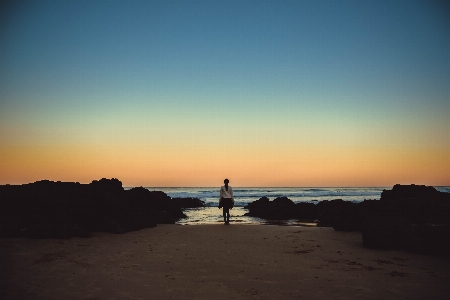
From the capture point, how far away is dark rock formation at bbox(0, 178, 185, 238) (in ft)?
29.6

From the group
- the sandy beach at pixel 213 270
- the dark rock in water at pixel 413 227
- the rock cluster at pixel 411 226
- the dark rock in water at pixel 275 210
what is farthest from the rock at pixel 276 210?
the sandy beach at pixel 213 270

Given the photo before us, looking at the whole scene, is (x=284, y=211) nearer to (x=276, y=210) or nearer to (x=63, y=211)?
(x=276, y=210)

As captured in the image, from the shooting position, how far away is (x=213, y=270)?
572 cm

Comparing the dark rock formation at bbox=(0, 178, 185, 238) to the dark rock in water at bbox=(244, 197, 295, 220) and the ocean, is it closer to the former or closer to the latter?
the ocean

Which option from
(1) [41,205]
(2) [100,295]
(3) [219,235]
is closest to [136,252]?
(2) [100,295]

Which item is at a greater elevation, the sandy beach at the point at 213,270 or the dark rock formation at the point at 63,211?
the dark rock formation at the point at 63,211

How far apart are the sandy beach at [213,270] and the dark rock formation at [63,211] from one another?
751 mm

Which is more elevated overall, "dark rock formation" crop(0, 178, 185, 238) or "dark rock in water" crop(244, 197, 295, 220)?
"dark rock formation" crop(0, 178, 185, 238)

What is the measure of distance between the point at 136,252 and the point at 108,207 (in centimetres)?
519

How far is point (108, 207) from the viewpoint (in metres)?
11.9

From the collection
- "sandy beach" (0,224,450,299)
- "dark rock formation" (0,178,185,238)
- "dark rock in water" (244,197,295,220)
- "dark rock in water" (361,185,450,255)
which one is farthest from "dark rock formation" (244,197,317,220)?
"sandy beach" (0,224,450,299)

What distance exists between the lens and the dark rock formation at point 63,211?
9.03 metres

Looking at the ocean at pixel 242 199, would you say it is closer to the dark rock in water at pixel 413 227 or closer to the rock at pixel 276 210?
the rock at pixel 276 210

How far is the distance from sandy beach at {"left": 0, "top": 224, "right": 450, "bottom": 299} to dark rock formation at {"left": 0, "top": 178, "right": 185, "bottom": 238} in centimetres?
75
